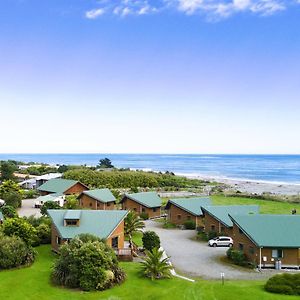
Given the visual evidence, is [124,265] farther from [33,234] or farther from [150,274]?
[33,234]

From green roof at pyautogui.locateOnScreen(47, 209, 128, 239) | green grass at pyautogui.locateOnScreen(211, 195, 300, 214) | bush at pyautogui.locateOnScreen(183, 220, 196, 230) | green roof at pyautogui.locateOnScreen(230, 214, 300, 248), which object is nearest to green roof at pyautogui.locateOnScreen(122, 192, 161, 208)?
bush at pyautogui.locateOnScreen(183, 220, 196, 230)

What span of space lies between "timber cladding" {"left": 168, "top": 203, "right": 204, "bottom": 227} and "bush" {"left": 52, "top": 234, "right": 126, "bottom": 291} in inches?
1052

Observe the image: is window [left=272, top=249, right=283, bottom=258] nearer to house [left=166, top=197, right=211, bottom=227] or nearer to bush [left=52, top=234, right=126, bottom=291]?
bush [left=52, top=234, right=126, bottom=291]

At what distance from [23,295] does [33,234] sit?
11690 millimetres

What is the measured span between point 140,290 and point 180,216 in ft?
99.4

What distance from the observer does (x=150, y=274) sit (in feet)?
113

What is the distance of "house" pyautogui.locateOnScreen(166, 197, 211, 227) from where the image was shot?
196ft

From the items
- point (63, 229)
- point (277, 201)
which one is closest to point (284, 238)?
point (63, 229)

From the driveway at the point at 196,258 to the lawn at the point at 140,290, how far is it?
2828mm

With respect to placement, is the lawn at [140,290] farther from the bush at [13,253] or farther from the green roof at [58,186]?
the green roof at [58,186]

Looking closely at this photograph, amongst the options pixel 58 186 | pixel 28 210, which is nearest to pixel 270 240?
pixel 28 210

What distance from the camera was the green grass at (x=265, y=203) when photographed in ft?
238

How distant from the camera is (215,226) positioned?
171ft

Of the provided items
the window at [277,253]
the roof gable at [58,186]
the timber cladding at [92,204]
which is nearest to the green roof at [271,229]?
the window at [277,253]
